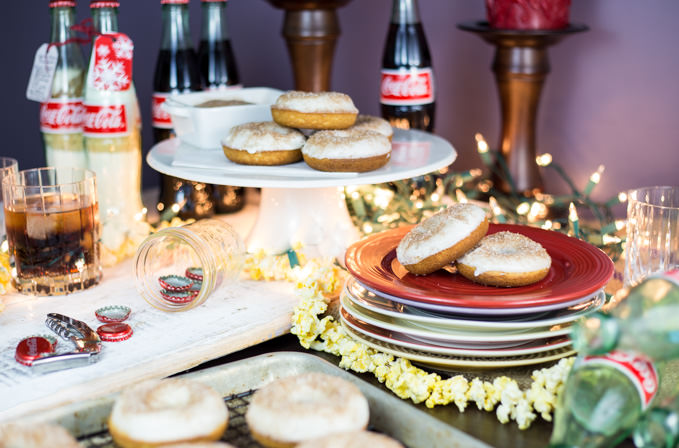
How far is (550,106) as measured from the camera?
1619 mm

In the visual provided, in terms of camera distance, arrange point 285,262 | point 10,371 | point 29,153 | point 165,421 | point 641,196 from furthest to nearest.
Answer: point 29,153 < point 285,262 < point 641,196 < point 10,371 < point 165,421

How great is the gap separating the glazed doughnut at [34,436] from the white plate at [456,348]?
341 millimetres

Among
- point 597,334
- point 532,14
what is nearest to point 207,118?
point 532,14

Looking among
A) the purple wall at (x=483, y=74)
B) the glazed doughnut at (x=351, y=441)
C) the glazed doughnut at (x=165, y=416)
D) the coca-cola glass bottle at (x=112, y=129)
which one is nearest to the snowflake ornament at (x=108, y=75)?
the coca-cola glass bottle at (x=112, y=129)

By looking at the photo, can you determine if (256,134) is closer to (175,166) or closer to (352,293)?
(175,166)

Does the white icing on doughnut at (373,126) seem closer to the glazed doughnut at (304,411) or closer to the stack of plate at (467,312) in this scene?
the stack of plate at (467,312)

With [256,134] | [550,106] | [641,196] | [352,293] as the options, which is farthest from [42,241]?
[550,106]

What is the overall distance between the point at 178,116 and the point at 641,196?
26.6 inches

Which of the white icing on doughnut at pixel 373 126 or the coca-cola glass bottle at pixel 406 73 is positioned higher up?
the coca-cola glass bottle at pixel 406 73

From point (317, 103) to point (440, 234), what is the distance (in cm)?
32

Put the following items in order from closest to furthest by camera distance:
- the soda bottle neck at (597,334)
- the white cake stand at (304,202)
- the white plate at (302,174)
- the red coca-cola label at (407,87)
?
the soda bottle neck at (597,334)
the white plate at (302,174)
the white cake stand at (304,202)
the red coca-cola label at (407,87)

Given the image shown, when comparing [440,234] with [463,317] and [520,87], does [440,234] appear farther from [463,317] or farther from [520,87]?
[520,87]

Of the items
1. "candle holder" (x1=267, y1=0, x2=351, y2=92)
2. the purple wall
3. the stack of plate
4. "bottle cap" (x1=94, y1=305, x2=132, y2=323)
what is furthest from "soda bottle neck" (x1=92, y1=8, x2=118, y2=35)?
the purple wall

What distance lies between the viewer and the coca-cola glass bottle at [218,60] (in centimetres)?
146
